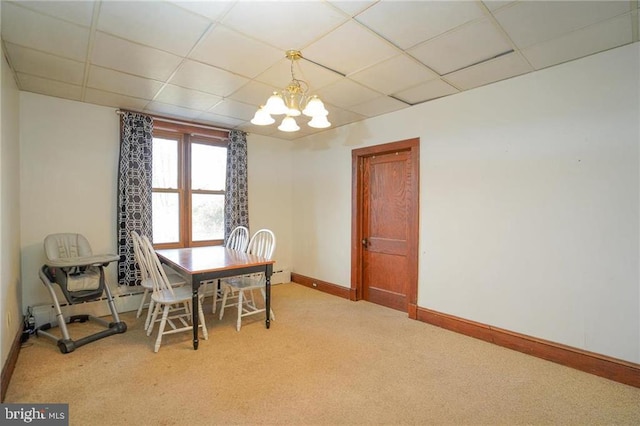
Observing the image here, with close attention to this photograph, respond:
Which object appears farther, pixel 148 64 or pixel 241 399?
pixel 148 64

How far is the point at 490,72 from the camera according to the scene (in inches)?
107

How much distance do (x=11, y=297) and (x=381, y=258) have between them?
3773 mm

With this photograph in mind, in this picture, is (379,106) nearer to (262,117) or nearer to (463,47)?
(463,47)

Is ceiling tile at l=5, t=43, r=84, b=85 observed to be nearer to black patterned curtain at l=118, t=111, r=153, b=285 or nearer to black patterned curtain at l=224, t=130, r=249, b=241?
black patterned curtain at l=118, t=111, r=153, b=285

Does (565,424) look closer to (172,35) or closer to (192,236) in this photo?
(172,35)

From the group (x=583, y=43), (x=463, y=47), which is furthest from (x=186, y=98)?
(x=583, y=43)

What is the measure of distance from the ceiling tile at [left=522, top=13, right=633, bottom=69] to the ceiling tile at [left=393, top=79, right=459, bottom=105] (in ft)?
2.36

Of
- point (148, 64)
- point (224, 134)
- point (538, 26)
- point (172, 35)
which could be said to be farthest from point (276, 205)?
point (538, 26)

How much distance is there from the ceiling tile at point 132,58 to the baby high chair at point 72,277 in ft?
5.83

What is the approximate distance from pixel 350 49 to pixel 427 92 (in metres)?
1.23

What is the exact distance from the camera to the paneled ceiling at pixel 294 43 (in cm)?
188

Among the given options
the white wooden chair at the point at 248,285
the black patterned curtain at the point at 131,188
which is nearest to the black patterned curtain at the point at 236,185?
the white wooden chair at the point at 248,285

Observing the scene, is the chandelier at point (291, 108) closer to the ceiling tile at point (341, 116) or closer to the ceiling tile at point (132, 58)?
the ceiling tile at point (132, 58)

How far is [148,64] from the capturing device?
2.58 metres
